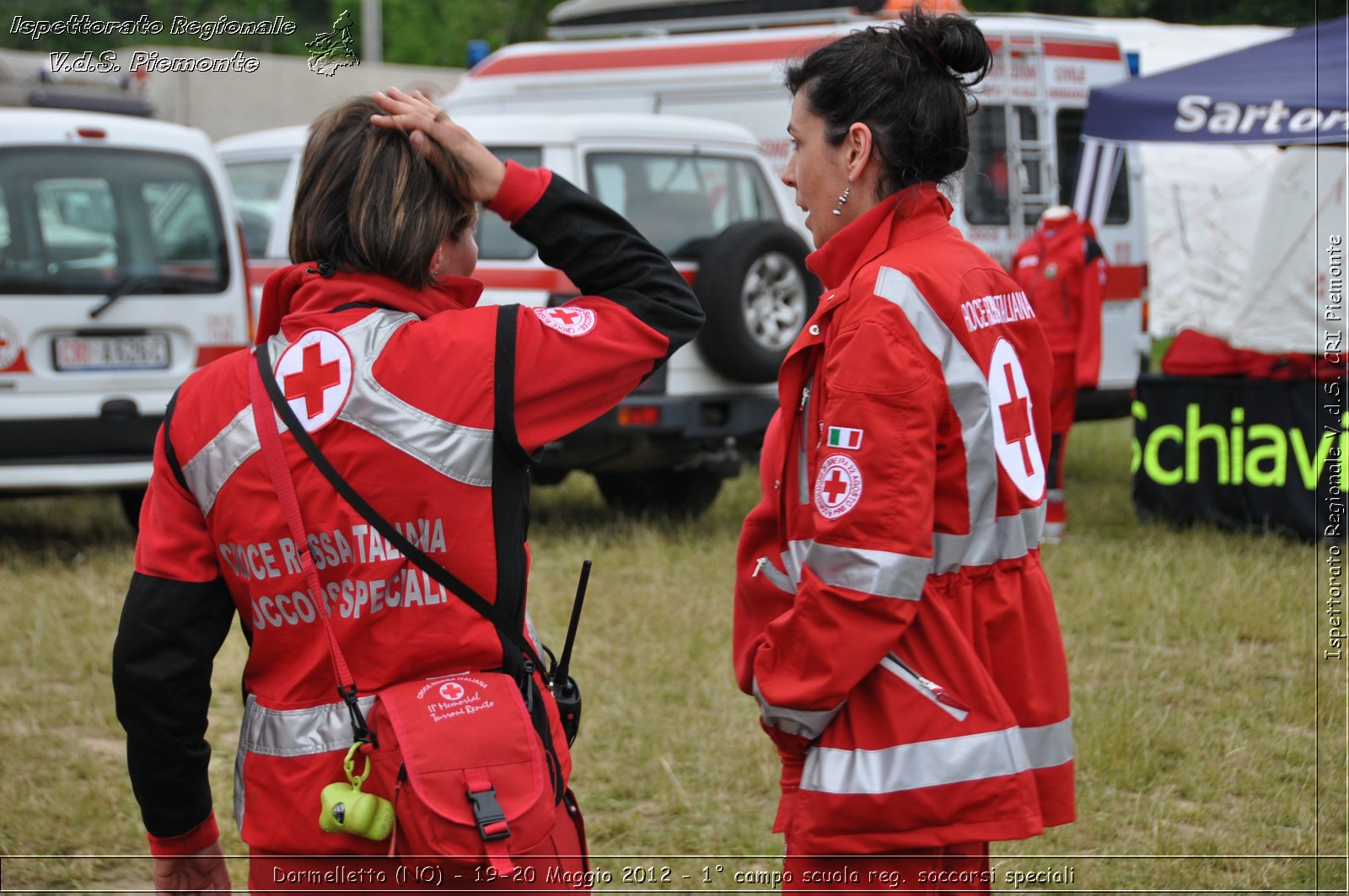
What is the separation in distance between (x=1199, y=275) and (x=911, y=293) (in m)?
18.7

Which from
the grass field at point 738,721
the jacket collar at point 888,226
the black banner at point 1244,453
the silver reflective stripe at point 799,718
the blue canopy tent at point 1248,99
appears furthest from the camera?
the black banner at point 1244,453

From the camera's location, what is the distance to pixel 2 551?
777 cm

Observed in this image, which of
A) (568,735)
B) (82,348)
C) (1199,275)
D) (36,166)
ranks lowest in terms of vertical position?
(1199,275)

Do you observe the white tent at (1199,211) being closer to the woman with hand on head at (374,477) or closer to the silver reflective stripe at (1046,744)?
the silver reflective stripe at (1046,744)

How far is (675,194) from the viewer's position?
802cm

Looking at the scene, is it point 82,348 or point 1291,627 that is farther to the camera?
point 82,348

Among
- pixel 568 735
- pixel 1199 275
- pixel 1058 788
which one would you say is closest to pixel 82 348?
pixel 568 735

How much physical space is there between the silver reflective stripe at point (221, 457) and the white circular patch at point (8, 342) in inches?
220

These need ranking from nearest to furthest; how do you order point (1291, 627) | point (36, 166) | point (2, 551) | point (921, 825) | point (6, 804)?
point (921, 825) → point (6, 804) → point (1291, 627) → point (36, 166) → point (2, 551)

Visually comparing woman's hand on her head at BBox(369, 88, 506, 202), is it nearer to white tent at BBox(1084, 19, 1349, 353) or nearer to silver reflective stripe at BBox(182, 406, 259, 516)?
silver reflective stripe at BBox(182, 406, 259, 516)

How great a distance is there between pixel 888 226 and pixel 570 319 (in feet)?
1.75

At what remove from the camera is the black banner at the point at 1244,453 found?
7.70 meters

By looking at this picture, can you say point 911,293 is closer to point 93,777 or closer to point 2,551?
point 93,777

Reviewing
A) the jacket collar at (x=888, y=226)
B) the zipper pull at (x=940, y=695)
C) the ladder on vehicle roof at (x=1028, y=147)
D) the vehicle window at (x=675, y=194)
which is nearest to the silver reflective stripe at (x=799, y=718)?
Answer: the zipper pull at (x=940, y=695)
